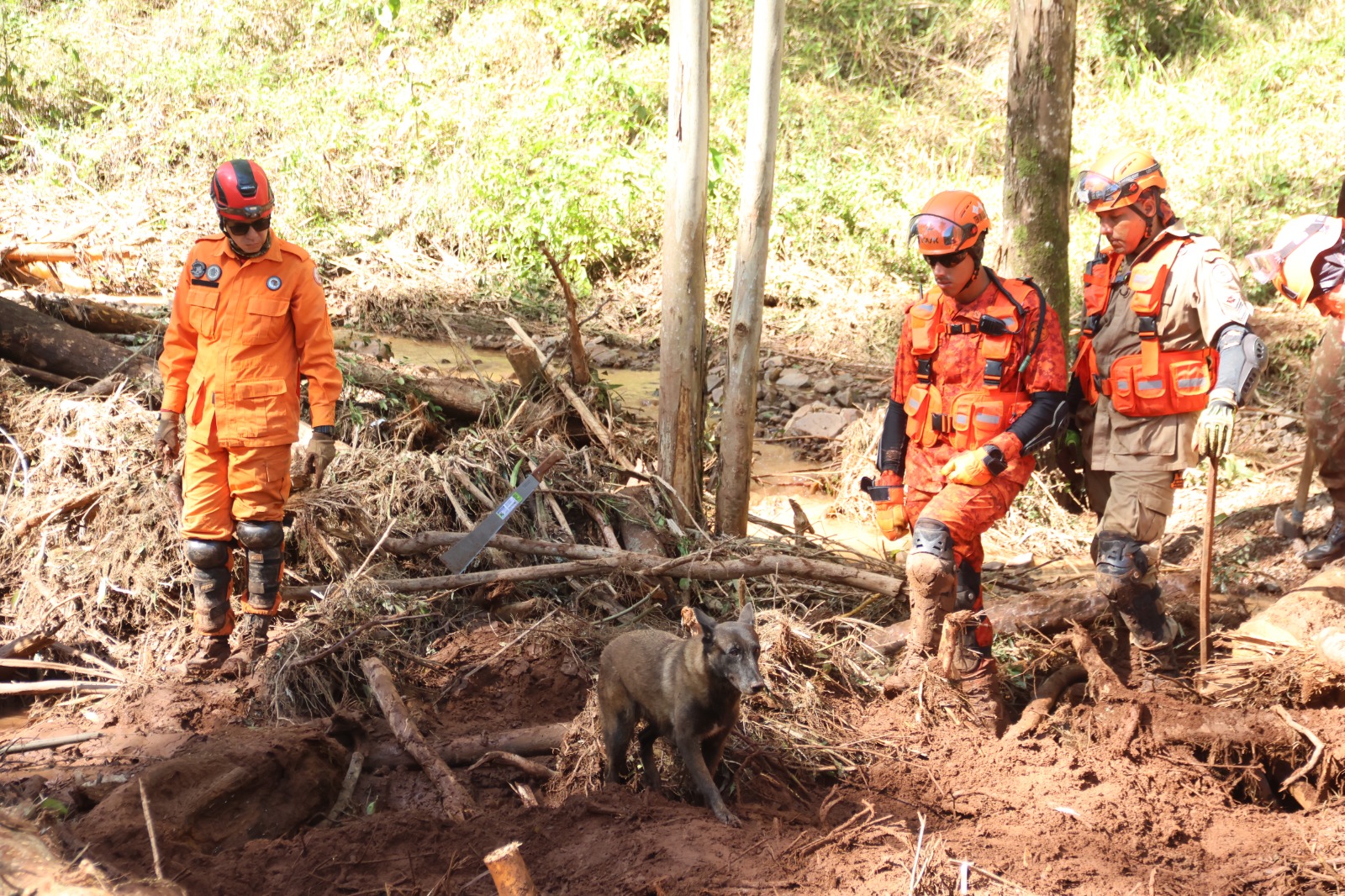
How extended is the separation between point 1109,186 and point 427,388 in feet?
15.3

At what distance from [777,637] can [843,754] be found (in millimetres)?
722

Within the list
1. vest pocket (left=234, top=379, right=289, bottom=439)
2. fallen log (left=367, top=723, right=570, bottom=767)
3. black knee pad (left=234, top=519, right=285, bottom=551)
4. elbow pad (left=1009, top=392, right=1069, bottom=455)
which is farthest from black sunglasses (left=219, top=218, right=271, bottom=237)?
elbow pad (left=1009, top=392, right=1069, bottom=455)

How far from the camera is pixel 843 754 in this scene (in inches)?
183

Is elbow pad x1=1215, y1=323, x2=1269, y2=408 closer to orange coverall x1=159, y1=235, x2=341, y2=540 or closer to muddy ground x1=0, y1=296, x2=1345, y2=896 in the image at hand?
muddy ground x1=0, y1=296, x2=1345, y2=896

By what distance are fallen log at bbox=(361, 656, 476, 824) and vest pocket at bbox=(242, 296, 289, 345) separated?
167 centimetres

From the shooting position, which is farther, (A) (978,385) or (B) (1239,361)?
(A) (978,385)

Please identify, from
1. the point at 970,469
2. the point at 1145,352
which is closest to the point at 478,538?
the point at 970,469

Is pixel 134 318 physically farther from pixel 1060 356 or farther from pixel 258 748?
pixel 1060 356

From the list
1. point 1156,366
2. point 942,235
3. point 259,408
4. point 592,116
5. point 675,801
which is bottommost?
point 675,801

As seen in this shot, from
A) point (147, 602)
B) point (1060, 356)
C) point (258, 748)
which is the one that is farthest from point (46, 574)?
point (1060, 356)

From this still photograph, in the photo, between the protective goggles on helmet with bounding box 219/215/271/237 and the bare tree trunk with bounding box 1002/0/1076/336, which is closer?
the protective goggles on helmet with bounding box 219/215/271/237

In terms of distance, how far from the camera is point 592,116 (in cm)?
1547

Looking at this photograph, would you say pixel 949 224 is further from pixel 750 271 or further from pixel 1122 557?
pixel 750 271

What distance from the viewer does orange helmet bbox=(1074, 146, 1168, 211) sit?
15.5 ft
